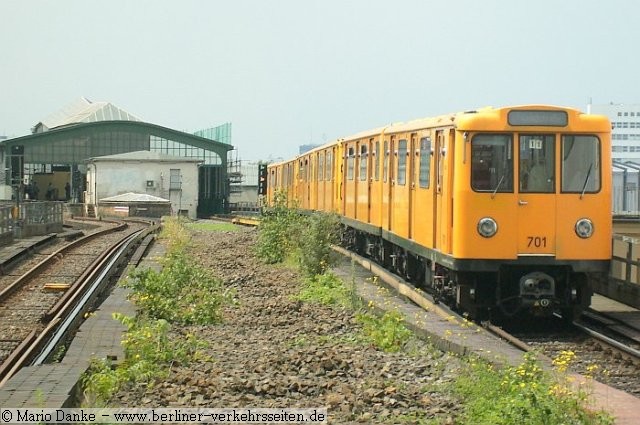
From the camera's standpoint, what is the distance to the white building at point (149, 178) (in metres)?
64.0

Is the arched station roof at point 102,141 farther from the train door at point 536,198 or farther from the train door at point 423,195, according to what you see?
the train door at point 536,198

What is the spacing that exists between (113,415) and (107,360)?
2.21 metres

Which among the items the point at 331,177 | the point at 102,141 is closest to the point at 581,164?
the point at 331,177

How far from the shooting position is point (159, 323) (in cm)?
1070

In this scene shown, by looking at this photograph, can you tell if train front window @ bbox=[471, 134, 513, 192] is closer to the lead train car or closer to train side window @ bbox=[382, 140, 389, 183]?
the lead train car

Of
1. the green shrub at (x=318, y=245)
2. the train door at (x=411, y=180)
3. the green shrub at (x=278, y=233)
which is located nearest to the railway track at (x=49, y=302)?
the green shrub at (x=278, y=233)

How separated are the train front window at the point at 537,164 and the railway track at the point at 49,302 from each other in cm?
594

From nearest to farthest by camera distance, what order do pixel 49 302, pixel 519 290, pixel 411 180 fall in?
pixel 519 290
pixel 411 180
pixel 49 302

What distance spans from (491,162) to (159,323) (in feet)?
16.8

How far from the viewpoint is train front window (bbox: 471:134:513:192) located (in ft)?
45.2

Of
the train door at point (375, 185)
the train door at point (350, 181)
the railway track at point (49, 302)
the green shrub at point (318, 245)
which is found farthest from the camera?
the train door at point (350, 181)

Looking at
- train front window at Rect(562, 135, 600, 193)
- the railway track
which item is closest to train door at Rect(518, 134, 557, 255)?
train front window at Rect(562, 135, 600, 193)

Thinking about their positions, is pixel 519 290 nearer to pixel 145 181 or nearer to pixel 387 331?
pixel 387 331

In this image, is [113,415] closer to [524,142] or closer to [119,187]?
[524,142]
